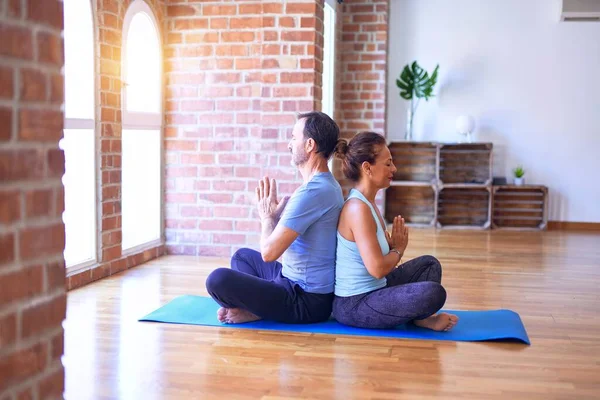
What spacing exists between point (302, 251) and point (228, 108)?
242 cm

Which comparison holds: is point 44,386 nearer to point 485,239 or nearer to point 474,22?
point 485,239

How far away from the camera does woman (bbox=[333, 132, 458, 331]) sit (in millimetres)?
3486

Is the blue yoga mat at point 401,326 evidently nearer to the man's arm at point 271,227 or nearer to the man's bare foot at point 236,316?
the man's bare foot at point 236,316

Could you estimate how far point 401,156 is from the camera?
8.58m

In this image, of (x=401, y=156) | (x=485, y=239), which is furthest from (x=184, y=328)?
(x=401, y=156)

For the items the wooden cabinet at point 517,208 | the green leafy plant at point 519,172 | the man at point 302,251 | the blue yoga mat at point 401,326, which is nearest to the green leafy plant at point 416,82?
the green leafy plant at point 519,172

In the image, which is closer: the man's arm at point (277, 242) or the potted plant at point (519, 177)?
the man's arm at point (277, 242)

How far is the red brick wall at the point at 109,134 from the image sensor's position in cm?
478

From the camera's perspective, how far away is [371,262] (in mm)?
3455

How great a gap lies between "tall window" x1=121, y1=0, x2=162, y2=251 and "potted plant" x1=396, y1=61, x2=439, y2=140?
3.35 meters

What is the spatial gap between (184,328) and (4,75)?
237 centimetres

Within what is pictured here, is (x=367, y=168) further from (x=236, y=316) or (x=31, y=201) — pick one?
(x=31, y=201)

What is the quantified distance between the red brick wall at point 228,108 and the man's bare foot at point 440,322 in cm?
211

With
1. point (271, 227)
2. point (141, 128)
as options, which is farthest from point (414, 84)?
point (271, 227)
